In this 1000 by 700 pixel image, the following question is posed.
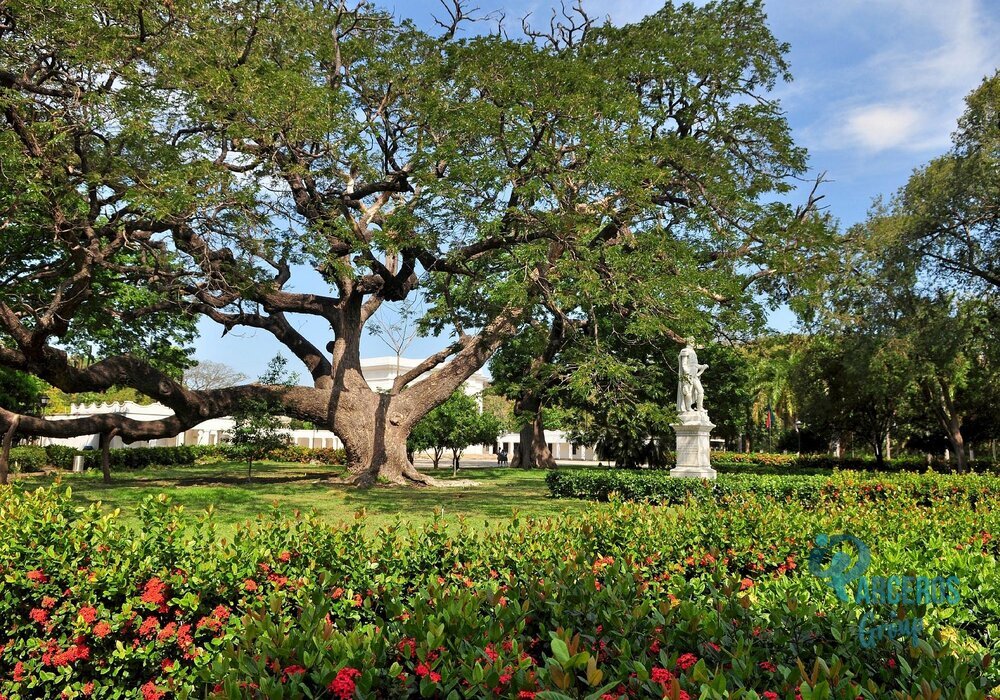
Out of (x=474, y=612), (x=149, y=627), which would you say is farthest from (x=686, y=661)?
(x=149, y=627)

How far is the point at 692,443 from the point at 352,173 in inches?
426

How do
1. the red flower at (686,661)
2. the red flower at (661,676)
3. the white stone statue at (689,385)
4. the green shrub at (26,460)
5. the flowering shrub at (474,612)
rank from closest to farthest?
the red flower at (661,676), the flowering shrub at (474,612), the red flower at (686,661), the white stone statue at (689,385), the green shrub at (26,460)

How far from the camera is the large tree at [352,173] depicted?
13.0 m

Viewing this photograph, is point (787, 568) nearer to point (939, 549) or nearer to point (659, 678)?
point (939, 549)

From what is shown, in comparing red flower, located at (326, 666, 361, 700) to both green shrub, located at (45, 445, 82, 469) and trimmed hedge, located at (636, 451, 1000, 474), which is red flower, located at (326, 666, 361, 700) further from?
green shrub, located at (45, 445, 82, 469)

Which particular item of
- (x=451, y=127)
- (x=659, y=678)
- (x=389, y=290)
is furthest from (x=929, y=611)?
(x=389, y=290)

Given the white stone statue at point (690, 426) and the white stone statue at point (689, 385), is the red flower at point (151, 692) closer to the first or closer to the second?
the white stone statue at point (690, 426)

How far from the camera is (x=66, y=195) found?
13672 mm

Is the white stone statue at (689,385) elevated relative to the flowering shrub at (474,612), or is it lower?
elevated

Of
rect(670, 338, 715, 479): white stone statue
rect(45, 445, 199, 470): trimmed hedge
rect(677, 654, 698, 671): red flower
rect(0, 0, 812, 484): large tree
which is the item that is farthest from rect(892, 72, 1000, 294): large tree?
rect(45, 445, 199, 470): trimmed hedge

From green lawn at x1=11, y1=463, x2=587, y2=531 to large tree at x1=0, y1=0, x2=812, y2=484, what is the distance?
184 centimetres

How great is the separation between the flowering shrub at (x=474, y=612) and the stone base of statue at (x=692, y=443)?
33.0 ft

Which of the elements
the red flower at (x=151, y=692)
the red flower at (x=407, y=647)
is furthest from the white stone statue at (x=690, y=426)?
the red flower at (x=407, y=647)

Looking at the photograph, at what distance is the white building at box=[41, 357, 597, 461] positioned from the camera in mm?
38281
